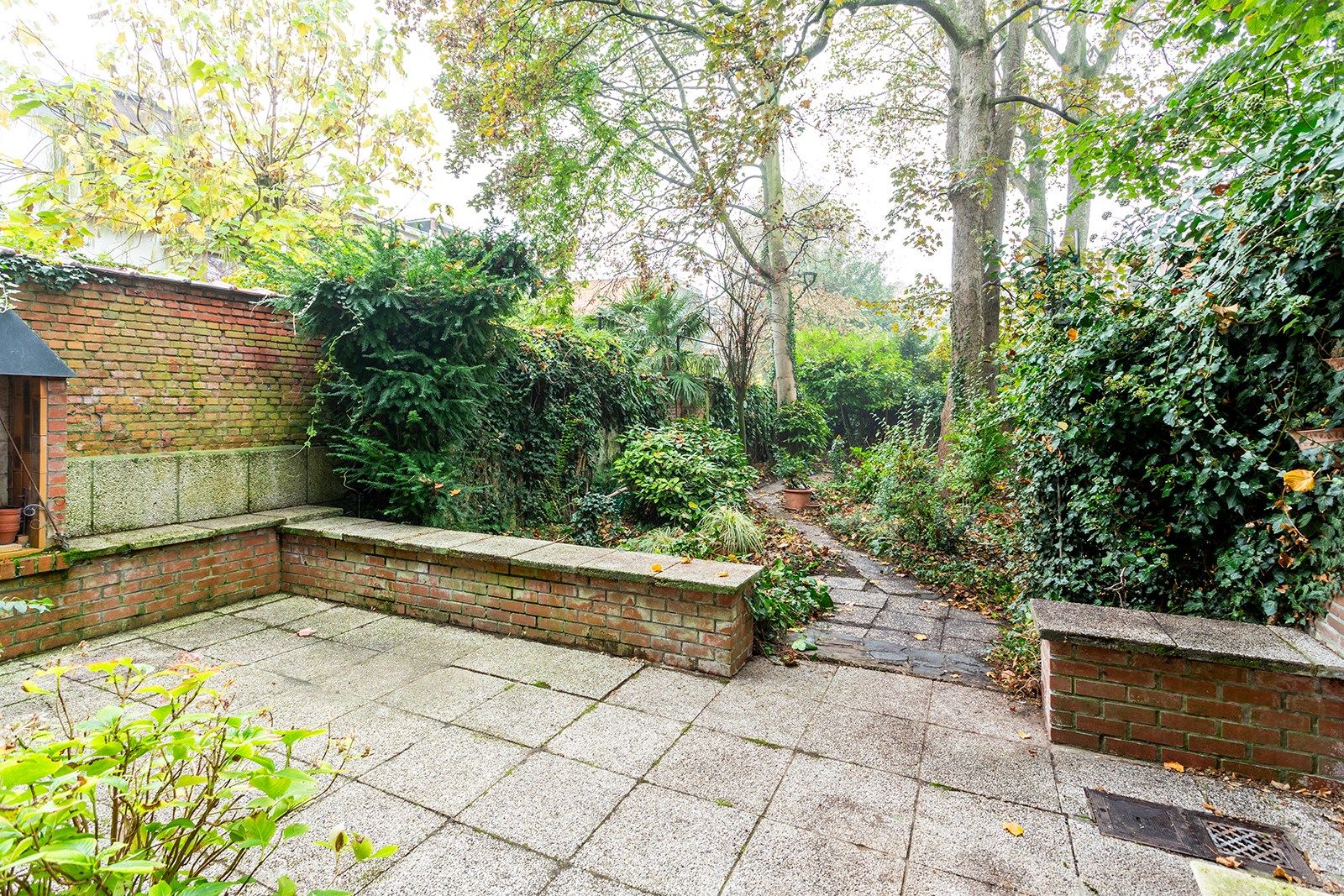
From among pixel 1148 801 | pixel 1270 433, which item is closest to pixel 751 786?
pixel 1148 801

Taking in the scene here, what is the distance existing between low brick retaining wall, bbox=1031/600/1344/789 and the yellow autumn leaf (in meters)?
0.64

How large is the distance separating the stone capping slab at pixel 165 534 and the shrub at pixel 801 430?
33.6ft

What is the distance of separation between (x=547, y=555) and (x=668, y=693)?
45.8 inches

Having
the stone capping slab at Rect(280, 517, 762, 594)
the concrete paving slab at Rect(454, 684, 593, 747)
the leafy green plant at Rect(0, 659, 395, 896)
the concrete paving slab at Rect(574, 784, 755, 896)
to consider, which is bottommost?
the concrete paving slab at Rect(574, 784, 755, 896)

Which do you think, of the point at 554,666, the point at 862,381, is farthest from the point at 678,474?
the point at 862,381

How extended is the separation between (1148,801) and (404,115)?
1168cm

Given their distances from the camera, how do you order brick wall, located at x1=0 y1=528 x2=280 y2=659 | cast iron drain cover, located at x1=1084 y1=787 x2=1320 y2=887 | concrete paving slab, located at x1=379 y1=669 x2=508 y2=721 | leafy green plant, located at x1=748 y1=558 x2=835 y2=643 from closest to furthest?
cast iron drain cover, located at x1=1084 y1=787 x2=1320 y2=887
concrete paving slab, located at x1=379 y1=669 x2=508 y2=721
brick wall, located at x1=0 y1=528 x2=280 y2=659
leafy green plant, located at x1=748 y1=558 x2=835 y2=643

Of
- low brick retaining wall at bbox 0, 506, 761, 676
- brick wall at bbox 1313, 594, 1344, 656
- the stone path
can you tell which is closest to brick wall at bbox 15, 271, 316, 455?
low brick retaining wall at bbox 0, 506, 761, 676

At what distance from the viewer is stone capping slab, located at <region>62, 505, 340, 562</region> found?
363cm

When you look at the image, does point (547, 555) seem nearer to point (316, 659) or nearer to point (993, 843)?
point (316, 659)

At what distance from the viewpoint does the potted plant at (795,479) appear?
Answer: 9.20 meters

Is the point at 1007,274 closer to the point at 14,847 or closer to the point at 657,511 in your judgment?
the point at 657,511

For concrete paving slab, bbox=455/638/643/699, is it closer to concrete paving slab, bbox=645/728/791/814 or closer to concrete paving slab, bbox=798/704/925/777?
concrete paving slab, bbox=645/728/791/814

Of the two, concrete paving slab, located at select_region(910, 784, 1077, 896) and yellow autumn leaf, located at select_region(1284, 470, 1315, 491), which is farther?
yellow autumn leaf, located at select_region(1284, 470, 1315, 491)
